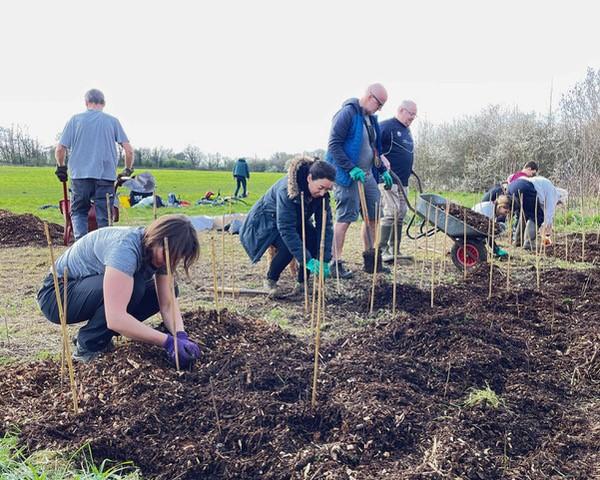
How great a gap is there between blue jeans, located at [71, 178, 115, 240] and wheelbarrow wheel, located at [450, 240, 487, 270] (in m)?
3.43

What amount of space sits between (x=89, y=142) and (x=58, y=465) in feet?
12.5

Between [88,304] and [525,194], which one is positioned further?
[525,194]

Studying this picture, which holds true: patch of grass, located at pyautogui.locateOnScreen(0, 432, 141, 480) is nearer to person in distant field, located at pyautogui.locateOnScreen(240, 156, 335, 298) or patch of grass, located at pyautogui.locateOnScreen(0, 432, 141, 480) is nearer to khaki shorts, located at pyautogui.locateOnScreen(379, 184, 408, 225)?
person in distant field, located at pyautogui.locateOnScreen(240, 156, 335, 298)

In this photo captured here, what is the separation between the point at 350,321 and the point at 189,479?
80.1 inches

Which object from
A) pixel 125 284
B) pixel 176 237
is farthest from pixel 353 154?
pixel 125 284

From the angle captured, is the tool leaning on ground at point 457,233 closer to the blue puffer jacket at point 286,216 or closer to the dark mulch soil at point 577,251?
the dark mulch soil at point 577,251

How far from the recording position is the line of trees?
474 inches

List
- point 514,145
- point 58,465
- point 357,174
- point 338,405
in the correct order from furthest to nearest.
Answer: point 514,145
point 357,174
point 338,405
point 58,465

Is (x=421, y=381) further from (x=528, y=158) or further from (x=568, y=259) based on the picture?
(x=528, y=158)

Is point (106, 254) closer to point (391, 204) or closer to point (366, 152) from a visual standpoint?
point (366, 152)

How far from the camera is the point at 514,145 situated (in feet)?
50.2

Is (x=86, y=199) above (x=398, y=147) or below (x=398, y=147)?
below

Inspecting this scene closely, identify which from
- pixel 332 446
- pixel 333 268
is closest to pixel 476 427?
pixel 332 446

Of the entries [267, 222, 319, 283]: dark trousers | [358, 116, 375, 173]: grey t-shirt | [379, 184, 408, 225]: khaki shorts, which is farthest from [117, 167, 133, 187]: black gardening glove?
[379, 184, 408, 225]: khaki shorts
